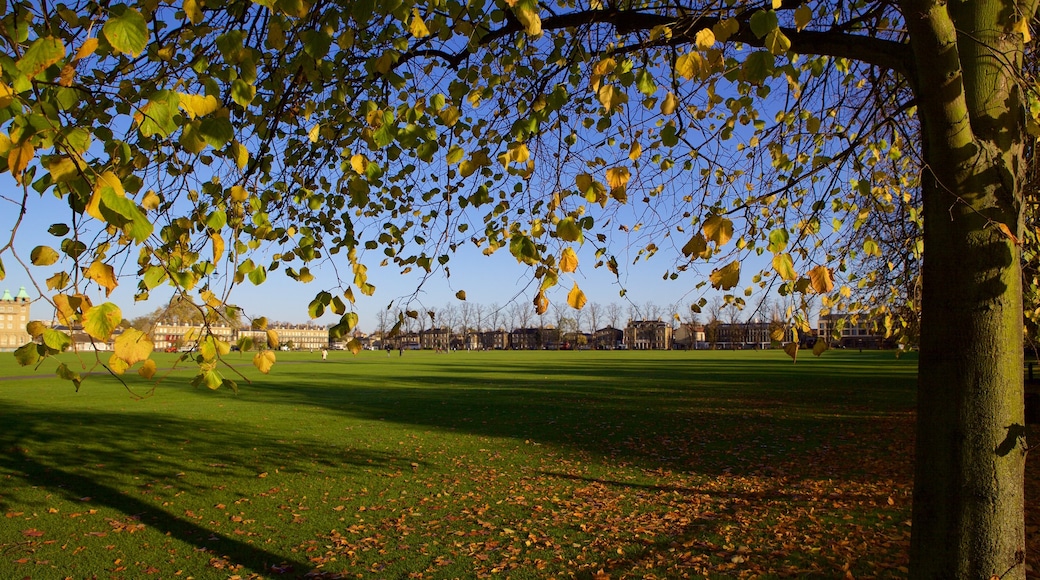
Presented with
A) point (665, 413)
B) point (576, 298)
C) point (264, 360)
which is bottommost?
point (665, 413)

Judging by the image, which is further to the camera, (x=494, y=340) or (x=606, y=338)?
(x=494, y=340)

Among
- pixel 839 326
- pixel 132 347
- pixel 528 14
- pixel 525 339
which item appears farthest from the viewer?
pixel 525 339

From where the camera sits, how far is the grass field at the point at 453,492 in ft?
19.2

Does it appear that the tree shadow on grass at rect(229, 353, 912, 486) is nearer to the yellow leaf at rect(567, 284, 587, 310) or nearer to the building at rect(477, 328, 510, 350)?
the yellow leaf at rect(567, 284, 587, 310)

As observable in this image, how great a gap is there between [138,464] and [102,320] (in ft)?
32.7

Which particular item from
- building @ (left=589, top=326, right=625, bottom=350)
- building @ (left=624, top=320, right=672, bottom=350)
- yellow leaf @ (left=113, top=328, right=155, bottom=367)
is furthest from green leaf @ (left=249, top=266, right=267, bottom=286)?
building @ (left=589, top=326, right=625, bottom=350)

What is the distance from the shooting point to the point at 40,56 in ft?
5.76

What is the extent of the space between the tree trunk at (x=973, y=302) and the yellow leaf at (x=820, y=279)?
74 cm

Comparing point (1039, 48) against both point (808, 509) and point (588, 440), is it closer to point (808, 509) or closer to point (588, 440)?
point (808, 509)

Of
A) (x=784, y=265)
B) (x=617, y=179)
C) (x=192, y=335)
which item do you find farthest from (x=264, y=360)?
(x=784, y=265)

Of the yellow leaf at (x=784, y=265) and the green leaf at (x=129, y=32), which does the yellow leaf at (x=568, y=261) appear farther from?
the green leaf at (x=129, y=32)

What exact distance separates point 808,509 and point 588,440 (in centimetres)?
568

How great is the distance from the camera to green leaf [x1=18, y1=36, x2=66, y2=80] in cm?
174

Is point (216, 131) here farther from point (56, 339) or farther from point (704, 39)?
point (704, 39)
